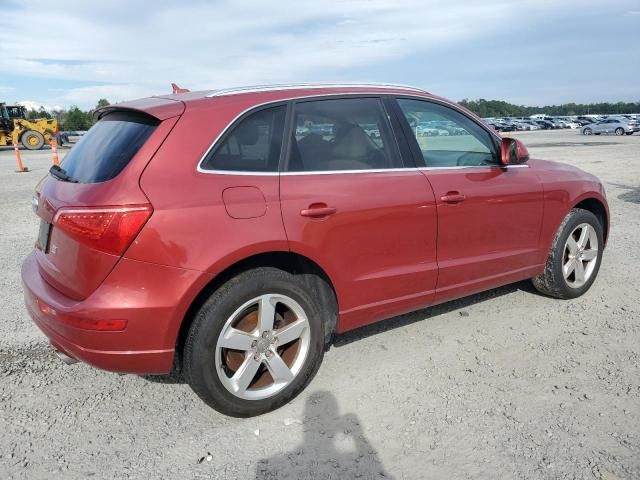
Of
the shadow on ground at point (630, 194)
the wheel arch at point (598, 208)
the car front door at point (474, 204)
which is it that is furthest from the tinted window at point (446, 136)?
the shadow on ground at point (630, 194)

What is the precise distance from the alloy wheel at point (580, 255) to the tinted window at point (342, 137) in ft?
6.66

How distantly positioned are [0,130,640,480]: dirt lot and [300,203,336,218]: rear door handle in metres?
1.09

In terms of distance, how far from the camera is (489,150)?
388 cm

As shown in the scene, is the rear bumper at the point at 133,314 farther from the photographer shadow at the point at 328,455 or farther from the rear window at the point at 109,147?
the photographer shadow at the point at 328,455

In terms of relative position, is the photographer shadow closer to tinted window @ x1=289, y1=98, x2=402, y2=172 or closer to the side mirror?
tinted window @ x1=289, y1=98, x2=402, y2=172

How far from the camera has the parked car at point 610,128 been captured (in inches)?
1544

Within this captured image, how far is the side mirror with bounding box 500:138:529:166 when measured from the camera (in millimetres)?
3812

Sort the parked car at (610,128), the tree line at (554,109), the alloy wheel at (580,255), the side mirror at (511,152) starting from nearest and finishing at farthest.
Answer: the side mirror at (511,152) → the alloy wheel at (580,255) → the parked car at (610,128) → the tree line at (554,109)

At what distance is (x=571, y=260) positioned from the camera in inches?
173

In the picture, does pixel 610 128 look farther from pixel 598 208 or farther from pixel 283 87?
pixel 283 87

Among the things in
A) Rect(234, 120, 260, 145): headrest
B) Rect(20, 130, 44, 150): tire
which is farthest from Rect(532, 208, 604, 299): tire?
Rect(20, 130, 44, 150): tire

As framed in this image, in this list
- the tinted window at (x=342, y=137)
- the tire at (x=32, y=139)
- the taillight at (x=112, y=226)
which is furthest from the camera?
the tire at (x=32, y=139)

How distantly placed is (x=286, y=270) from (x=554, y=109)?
15309cm

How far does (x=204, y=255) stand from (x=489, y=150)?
242 cm
